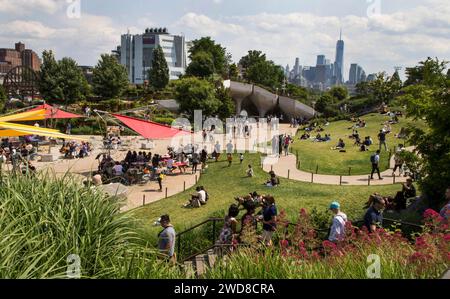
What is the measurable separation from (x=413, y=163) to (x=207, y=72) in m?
54.3

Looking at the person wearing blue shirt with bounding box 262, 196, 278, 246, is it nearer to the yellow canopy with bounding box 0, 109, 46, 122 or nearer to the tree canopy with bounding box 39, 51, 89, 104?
the yellow canopy with bounding box 0, 109, 46, 122

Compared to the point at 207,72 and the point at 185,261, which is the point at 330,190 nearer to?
the point at 185,261

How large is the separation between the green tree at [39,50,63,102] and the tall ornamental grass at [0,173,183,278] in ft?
145

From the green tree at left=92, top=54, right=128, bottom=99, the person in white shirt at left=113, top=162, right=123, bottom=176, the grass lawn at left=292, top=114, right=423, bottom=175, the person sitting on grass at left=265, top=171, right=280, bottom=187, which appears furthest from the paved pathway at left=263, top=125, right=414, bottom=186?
the green tree at left=92, top=54, right=128, bottom=99

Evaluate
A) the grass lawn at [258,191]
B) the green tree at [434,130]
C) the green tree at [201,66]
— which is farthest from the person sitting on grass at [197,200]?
the green tree at [201,66]

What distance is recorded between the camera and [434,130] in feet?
38.4

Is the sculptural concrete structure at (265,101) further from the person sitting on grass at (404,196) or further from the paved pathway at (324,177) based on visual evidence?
the person sitting on grass at (404,196)

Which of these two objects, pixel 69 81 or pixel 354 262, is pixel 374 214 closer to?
pixel 354 262

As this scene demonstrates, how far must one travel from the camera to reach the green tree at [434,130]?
442 inches

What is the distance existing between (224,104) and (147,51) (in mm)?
113095

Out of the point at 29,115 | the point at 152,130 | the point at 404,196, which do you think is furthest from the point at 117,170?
the point at 404,196
